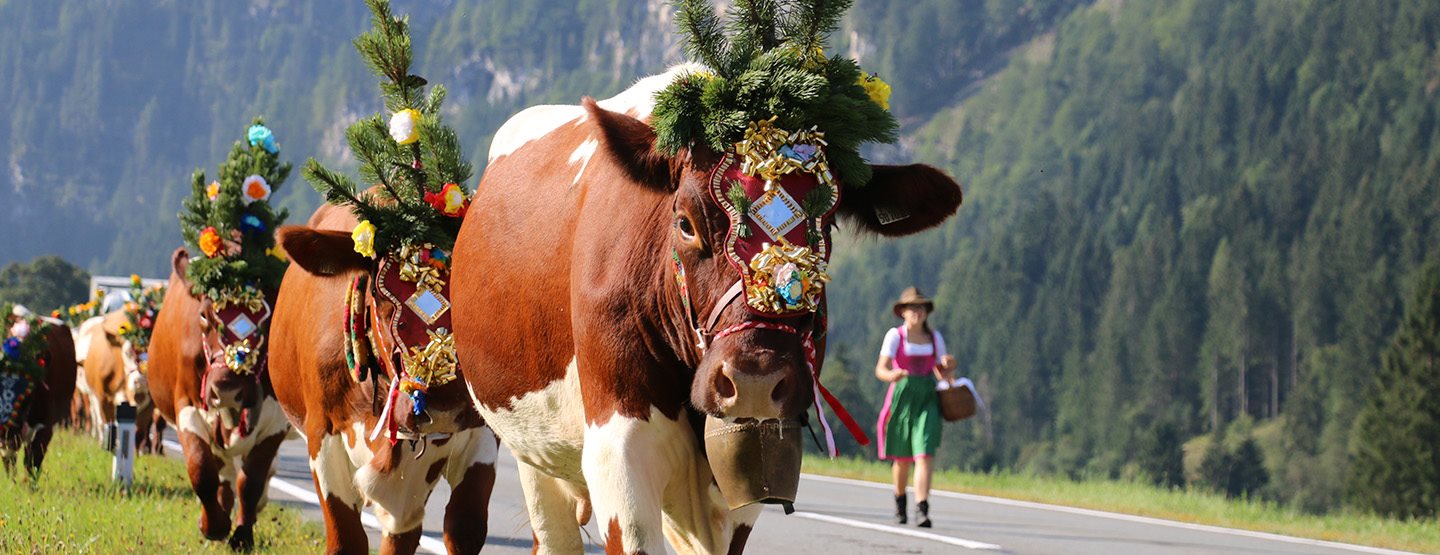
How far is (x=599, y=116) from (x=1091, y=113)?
19629cm

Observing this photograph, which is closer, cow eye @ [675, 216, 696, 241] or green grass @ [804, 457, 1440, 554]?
cow eye @ [675, 216, 696, 241]

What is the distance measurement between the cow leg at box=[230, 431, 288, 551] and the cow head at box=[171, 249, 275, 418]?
0.27 meters

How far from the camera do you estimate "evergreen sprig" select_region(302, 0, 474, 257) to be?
20.7 ft

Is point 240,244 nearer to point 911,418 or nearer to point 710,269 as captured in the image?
point 911,418

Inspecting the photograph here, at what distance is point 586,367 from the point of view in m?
4.39

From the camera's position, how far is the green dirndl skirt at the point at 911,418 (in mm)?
14016

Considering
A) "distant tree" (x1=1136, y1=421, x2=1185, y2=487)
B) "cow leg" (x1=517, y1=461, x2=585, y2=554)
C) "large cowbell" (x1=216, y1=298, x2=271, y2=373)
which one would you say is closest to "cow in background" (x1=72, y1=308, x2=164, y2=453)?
"large cowbell" (x1=216, y1=298, x2=271, y2=373)

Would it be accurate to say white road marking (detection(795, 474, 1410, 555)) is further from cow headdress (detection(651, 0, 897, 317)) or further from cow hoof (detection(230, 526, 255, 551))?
cow headdress (detection(651, 0, 897, 317))

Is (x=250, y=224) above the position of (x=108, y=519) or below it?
above

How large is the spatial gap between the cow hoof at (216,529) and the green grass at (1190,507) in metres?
8.51

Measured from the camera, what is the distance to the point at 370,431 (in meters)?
6.59

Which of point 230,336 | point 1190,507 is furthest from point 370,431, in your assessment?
point 1190,507

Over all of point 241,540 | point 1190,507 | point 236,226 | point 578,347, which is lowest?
point 241,540

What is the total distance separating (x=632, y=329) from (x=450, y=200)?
2.14m
